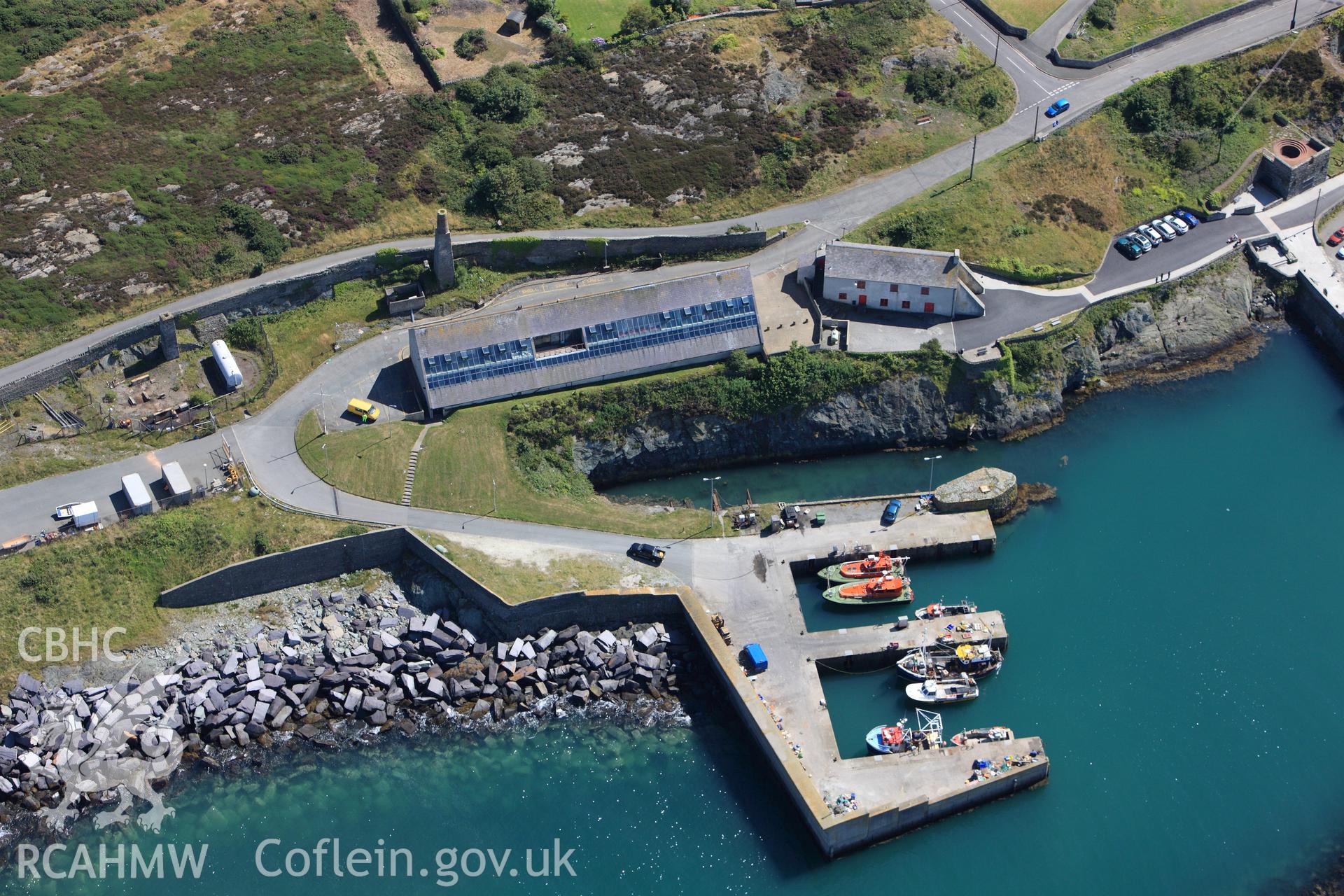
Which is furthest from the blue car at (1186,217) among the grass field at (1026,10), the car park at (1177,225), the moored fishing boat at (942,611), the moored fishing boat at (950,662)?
the moored fishing boat at (950,662)

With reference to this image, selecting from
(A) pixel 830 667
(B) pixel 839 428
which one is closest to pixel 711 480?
(B) pixel 839 428

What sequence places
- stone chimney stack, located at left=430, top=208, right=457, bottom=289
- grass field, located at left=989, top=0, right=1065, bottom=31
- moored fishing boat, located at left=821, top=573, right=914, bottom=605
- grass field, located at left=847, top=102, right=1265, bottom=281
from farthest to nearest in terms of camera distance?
1. grass field, located at left=989, top=0, right=1065, bottom=31
2. grass field, located at left=847, top=102, right=1265, bottom=281
3. stone chimney stack, located at left=430, top=208, right=457, bottom=289
4. moored fishing boat, located at left=821, top=573, right=914, bottom=605

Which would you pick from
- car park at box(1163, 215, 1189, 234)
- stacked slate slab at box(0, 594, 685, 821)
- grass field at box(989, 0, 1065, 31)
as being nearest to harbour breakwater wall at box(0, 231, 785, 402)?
stacked slate slab at box(0, 594, 685, 821)

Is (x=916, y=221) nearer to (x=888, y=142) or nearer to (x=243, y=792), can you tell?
(x=888, y=142)

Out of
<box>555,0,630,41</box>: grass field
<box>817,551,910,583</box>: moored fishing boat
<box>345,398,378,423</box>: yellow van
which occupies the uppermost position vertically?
<box>555,0,630,41</box>: grass field

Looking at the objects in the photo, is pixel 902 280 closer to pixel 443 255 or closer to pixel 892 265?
pixel 892 265

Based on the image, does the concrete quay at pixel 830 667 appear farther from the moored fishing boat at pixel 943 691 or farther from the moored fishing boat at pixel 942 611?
the moored fishing boat at pixel 943 691

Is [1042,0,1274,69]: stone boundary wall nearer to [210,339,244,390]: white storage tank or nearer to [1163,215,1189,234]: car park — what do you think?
[1163,215,1189,234]: car park
